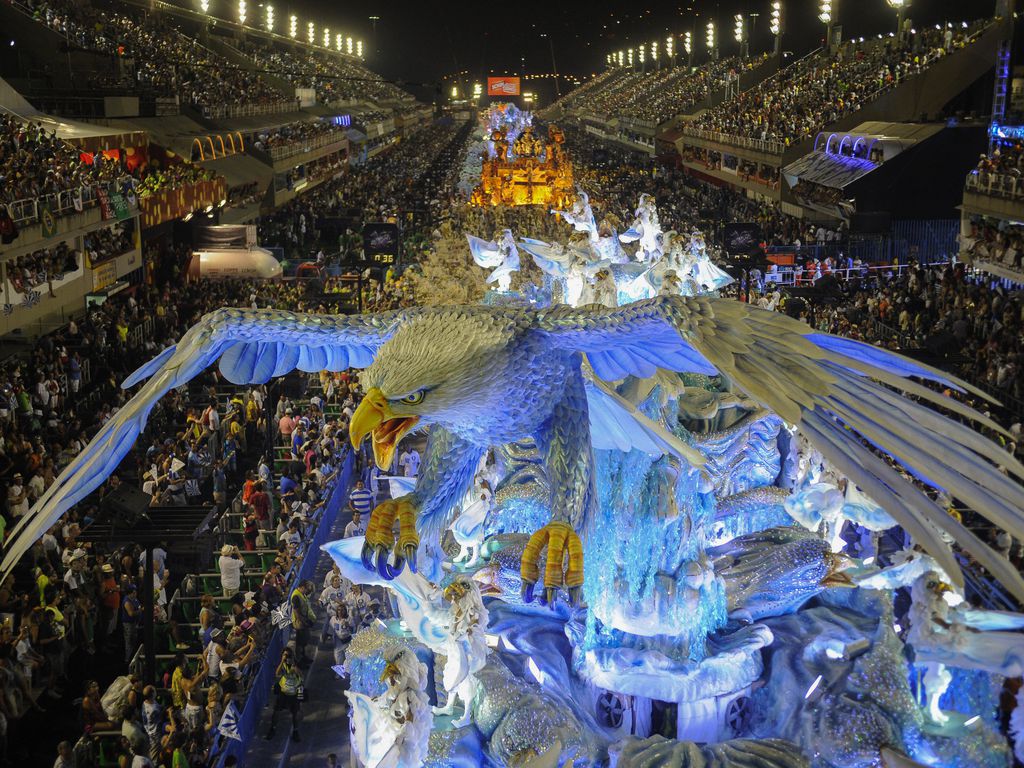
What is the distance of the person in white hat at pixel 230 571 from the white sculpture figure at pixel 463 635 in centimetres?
432

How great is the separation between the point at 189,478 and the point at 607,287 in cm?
591

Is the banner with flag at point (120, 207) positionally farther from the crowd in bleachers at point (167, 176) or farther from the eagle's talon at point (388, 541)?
the eagle's talon at point (388, 541)

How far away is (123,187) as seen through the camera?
22.4 meters

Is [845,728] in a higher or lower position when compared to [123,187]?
lower

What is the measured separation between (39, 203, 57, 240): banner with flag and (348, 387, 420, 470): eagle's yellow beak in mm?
13496

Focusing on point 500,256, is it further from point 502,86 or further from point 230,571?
point 502,86

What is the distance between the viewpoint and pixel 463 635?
27.4 feet

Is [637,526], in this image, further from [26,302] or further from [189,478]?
[26,302]

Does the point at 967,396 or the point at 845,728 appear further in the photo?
the point at 967,396

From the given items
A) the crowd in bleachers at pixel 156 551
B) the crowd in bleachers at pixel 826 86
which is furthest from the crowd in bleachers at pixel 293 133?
the crowd in bleachers at pixel 156 551

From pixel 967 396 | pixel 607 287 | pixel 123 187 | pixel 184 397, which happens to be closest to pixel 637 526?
pixel 607 287

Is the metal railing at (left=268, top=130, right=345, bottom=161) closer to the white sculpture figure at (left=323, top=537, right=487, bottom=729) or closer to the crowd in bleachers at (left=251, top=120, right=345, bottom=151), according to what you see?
the crowd in bleachers at (left=251, top=120, right=345, bottom=151)

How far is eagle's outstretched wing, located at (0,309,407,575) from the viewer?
619 centimetres

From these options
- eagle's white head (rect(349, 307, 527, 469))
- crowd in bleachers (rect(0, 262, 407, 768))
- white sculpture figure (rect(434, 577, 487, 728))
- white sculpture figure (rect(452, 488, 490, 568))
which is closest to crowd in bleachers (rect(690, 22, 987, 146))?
crowd in bleachers (rect(0, 262, 407, 768))
